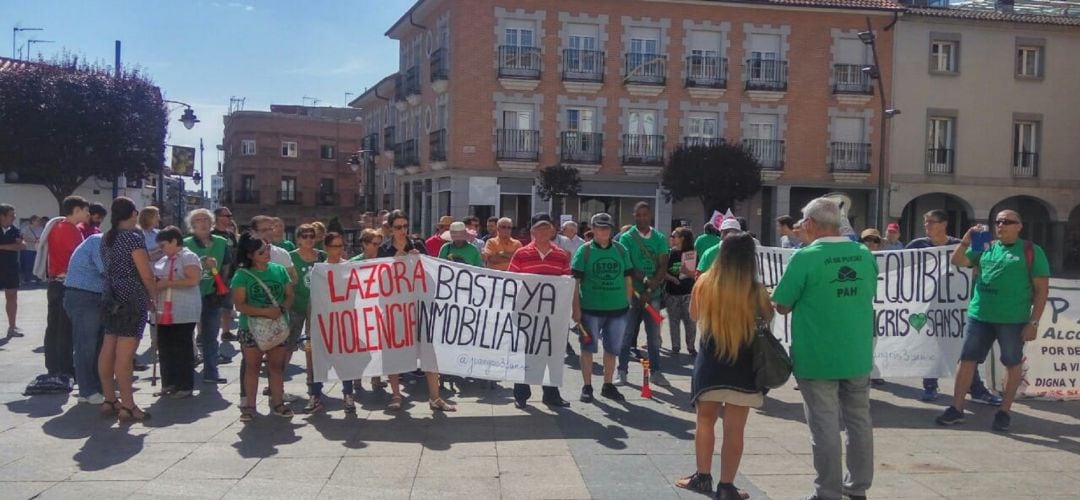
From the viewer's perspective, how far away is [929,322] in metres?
9.59

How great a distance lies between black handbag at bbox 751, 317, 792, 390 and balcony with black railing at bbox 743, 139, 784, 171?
31.3 metres

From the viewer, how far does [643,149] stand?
35.8 metres

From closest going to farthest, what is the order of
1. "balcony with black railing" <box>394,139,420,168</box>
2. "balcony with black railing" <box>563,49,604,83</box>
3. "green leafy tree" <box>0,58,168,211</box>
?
"green leafy tree" <box>0,58,168,211</box>
"balcony with black railing" <box>563,49,604,83</box>
"balcony with black railing" <box>394,139,420,168</box>

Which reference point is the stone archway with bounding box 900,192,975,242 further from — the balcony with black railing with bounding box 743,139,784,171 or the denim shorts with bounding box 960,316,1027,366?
the denim shorts with bounding box 960,316,1027,366

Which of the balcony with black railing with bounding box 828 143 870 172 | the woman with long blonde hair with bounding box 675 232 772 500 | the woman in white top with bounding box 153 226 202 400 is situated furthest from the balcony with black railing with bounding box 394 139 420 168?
the woman with long blonde hair with bounding box 675 232 772 500

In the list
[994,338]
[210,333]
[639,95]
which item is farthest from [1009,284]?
[639,95]

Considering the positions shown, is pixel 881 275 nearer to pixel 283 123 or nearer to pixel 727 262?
pixel 727 262

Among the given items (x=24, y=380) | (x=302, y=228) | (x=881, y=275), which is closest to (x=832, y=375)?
(x=881, y=275)

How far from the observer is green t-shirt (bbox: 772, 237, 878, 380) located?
571 centimetres

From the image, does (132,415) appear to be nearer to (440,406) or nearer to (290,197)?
(440,406)

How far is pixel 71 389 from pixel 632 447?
5813 mm

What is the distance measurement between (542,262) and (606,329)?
3.03 ft

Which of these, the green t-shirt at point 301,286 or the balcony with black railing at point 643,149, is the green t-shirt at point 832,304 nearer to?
the green t-shirt at point 301,286

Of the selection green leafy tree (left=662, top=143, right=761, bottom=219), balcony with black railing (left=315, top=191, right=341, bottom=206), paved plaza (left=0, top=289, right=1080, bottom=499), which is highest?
green leafy tree (left=662, top=143, right=761, bottom=219)
